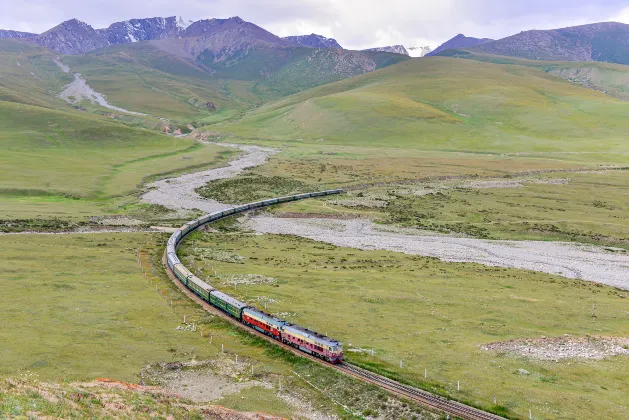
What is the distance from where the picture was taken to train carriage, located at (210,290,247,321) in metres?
61.3

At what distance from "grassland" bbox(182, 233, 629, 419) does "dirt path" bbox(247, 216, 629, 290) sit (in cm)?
636

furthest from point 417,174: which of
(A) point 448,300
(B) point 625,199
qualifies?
(A) point 448,300

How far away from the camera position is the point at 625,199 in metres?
150

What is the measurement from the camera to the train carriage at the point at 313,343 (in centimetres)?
5069

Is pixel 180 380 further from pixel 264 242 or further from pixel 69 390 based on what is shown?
pixel 264 242

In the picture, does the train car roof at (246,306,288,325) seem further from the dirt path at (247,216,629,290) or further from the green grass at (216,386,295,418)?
the dirt path at (247,216,629,290)

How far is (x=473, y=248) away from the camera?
354 ft

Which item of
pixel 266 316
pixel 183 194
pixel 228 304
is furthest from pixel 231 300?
pixel 183 194

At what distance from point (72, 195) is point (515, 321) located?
4958 inches

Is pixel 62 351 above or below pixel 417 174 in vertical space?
below

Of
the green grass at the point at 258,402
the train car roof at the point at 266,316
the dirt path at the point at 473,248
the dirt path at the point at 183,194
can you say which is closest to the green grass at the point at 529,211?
the dirt path at the point at 473,248

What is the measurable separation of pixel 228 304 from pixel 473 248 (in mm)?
63421

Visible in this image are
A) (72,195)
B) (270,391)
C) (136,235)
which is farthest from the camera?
(72,195)

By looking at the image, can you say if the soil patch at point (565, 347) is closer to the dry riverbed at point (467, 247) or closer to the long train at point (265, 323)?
the long train at point (265, 323)
